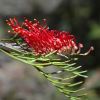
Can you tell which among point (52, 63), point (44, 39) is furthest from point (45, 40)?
point (52, 63)

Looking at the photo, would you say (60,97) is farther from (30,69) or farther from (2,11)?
(2,11)

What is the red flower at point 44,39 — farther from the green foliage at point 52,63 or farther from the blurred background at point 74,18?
the blurred background at point 74,18

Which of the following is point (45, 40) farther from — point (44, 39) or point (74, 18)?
point (74, 18)

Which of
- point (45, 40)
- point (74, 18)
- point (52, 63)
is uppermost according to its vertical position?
point (74, 18)

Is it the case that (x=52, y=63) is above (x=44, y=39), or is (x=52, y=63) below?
below

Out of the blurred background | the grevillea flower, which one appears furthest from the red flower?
the blurred background

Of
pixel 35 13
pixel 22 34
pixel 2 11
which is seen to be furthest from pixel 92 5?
pixel 22 34

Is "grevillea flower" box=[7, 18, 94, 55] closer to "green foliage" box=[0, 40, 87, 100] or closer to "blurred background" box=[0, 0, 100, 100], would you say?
"green foliage" box=[0, 40, 87, 100]

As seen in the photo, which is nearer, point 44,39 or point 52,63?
point 52,63

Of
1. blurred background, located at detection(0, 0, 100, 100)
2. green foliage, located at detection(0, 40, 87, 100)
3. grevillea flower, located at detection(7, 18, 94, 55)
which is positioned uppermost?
blurred background, located at detection(0, 0, 100, 100)
